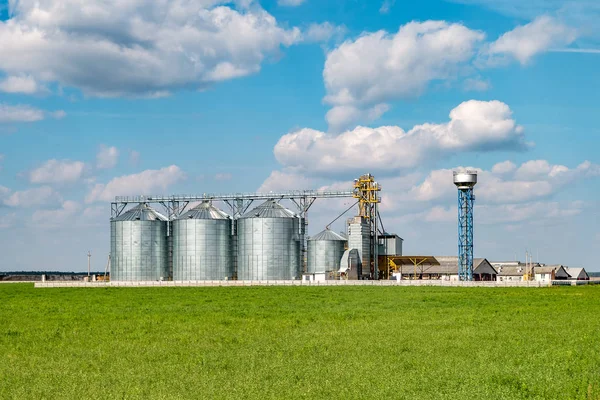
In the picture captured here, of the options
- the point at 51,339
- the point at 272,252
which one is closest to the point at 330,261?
the point at 272,252

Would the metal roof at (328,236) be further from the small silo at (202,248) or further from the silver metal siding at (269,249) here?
the small silo at (202,248)

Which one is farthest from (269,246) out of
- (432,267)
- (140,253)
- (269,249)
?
(432,267)

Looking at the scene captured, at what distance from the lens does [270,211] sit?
123 metres

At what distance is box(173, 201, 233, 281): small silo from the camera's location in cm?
12462

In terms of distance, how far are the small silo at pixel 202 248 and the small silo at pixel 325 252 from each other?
560 inches

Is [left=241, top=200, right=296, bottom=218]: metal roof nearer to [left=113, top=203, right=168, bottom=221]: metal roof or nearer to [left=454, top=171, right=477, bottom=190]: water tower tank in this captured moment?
[left=113, top=203, right=168, bottom=221]: metal roof

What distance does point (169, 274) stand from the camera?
423 feet

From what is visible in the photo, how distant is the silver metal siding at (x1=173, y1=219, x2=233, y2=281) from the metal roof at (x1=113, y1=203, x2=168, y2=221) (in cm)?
644

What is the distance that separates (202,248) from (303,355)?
9849 centimetres

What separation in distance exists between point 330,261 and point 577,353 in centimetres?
9447

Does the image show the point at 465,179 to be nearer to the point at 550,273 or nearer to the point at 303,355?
the point at 550,273

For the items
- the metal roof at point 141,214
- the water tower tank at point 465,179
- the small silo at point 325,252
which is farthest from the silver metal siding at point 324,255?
the metal roof at point 141,214

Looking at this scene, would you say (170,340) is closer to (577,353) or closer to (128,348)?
(128,348)

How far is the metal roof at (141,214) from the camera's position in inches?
5103
